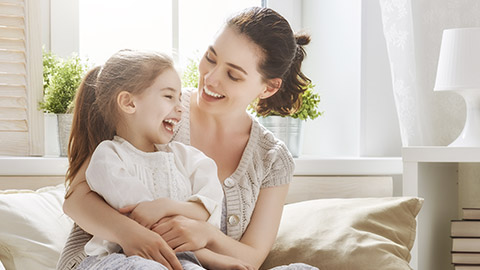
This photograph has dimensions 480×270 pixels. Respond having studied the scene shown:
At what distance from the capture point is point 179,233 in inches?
50.1

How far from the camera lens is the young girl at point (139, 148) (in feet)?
4.18

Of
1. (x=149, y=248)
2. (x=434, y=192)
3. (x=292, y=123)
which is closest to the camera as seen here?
(x=149, y=248)

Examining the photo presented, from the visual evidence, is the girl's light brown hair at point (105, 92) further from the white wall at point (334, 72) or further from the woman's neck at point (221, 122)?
the white wall at point (334, 72)

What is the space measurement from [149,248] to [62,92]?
1094mm

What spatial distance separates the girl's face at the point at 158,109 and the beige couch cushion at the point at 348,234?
0.46 meters

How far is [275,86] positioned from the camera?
5.18ft

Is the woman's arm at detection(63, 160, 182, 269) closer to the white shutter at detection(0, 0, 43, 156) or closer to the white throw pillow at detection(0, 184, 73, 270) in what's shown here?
the white throw pillow at detection(0, 184, 73, 270)

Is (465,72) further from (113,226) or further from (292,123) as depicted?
(113,226)

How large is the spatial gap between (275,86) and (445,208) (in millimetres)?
885

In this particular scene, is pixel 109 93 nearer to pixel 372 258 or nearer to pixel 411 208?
pixel 372 258

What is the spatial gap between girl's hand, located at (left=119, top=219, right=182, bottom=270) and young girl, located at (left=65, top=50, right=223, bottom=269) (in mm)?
48

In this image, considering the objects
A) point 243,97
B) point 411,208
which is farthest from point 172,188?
point 411,208

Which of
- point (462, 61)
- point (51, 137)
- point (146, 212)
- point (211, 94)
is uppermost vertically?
point (462, 61)

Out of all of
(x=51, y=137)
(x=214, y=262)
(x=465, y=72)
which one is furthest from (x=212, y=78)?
(x=51, y=137)
